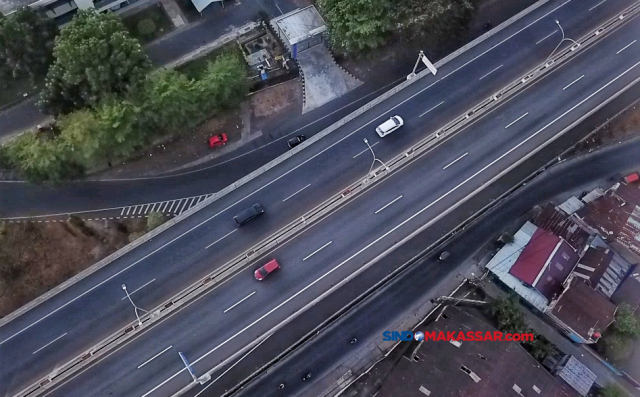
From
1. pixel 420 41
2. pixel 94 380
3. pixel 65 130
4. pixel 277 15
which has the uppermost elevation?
pixel 277 15

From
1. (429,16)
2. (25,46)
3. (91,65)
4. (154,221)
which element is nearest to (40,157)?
(91,65)

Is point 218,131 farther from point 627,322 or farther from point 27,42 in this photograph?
point 627,322

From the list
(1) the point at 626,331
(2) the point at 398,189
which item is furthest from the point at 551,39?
(1) the point at 626,331

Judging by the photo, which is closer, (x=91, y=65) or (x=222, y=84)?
(x=91, y=65)

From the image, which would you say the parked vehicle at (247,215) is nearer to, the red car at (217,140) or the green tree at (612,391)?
the red car at (217,140)

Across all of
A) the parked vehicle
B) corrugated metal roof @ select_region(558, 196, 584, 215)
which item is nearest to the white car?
the parked vehicle

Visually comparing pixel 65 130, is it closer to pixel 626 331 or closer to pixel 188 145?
pixel 188 145

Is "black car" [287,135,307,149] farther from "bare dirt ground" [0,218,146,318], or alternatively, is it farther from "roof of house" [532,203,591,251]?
"roof of house" [532,203,591,251]
